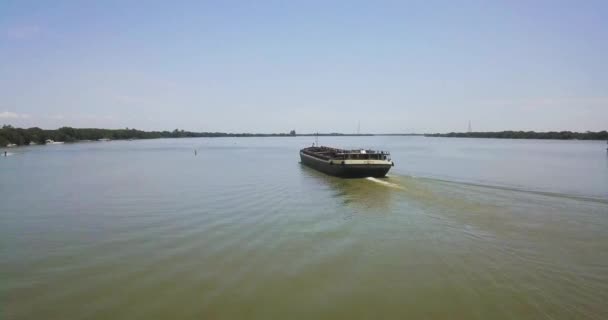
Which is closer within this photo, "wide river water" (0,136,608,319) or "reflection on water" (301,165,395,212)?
"wide river water" (0,136,608,319)

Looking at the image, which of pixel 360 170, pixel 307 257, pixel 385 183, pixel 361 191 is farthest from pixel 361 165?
pixel 307 257

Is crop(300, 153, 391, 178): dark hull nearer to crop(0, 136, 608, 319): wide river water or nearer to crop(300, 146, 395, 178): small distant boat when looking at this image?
crop(300, 146, 395, 178): small distant boat

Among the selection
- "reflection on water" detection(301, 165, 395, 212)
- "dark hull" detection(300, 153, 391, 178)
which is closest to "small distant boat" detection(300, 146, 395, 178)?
"dark hull" detection(300, 153, 391, 178)

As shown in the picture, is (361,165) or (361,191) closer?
(361,191)

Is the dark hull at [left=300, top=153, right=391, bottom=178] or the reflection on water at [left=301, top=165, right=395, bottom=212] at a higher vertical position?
the dark hull at [left=300, top=153, right=391, bottom=178]

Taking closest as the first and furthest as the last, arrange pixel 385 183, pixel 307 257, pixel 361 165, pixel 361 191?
pixel 307 257
pixel 361 191
pixel 385 183
pixel 361 165

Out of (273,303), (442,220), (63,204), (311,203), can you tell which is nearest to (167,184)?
(63,204)

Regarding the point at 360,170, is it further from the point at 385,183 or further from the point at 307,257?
the point at 307,257

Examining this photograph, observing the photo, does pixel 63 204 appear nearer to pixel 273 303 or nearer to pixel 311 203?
pixel 311 203

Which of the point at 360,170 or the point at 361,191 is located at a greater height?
→ the point at 360,170

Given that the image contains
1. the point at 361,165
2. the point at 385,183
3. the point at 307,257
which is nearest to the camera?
the point at 307,257

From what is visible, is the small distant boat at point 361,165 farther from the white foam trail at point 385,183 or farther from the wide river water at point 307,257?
the wide river water at point 307,257

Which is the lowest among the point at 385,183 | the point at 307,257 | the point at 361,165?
the point at 307,257

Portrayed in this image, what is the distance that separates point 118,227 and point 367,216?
11.2 meters
